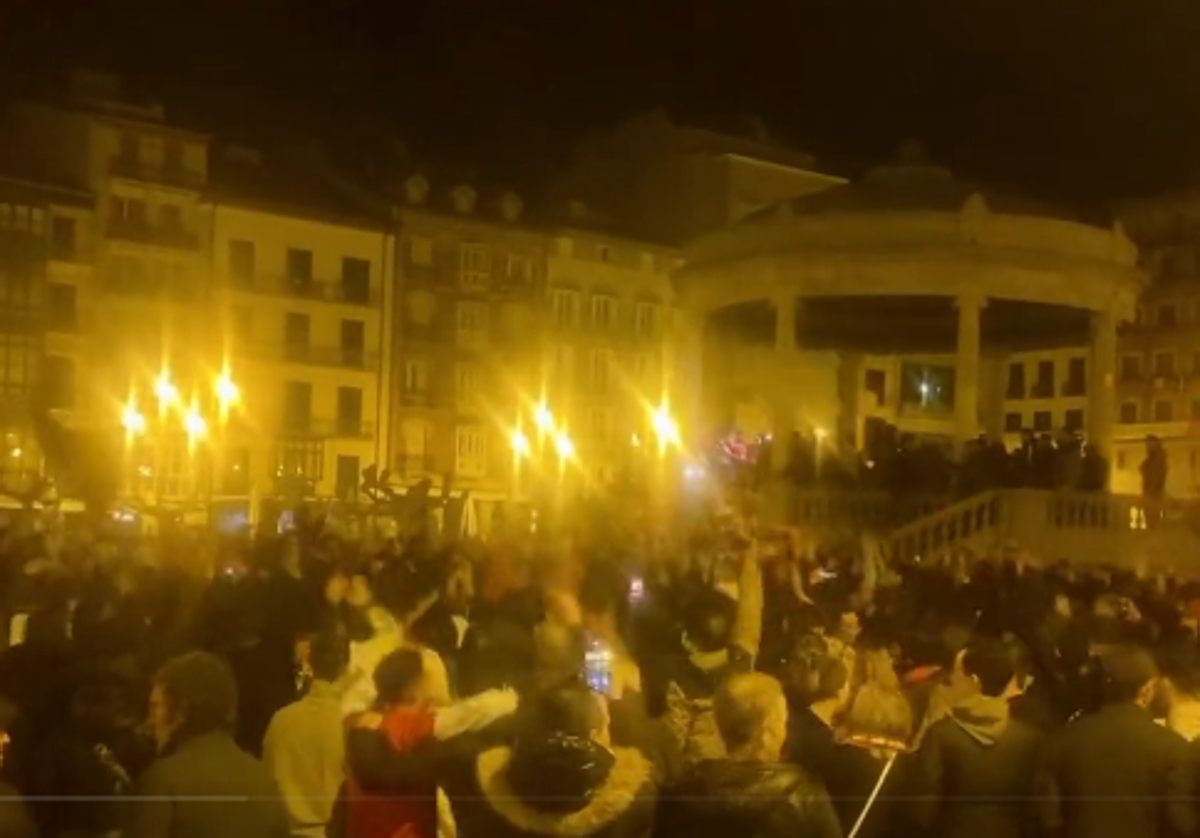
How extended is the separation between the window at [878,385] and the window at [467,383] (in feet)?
72.1

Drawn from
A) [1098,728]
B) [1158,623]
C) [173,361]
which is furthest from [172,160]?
[1098,728]

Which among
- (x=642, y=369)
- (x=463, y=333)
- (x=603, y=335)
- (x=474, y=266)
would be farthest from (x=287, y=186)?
(x=642, y=369)

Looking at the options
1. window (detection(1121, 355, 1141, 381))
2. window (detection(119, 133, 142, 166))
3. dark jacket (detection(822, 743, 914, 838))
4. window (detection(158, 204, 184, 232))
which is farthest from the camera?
window (detection(1121, 355, 1141, 381))

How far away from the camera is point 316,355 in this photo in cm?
5928

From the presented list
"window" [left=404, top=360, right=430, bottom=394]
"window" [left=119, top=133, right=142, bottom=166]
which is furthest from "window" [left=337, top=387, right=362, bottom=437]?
"window" [left=119, top=133, right=142, bottom=166]

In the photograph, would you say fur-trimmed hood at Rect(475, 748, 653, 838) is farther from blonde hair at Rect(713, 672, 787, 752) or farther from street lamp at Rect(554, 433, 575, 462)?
street lamp at Rect(554, 433, 575, 462)

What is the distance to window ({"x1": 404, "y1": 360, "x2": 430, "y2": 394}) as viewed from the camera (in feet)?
203

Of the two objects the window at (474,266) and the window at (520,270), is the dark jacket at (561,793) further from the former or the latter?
the window at (520,270)

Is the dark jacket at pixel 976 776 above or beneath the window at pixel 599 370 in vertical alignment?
beneath

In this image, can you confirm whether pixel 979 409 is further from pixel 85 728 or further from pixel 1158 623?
pixel 85 728

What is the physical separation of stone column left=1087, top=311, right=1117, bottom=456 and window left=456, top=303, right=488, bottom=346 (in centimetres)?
3607

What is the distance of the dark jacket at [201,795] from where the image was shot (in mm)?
5453

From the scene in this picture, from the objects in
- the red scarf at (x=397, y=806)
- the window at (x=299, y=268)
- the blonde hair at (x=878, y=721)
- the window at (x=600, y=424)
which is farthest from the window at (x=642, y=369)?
the red scarf at (x=397, y=806)

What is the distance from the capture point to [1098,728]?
643 cm
